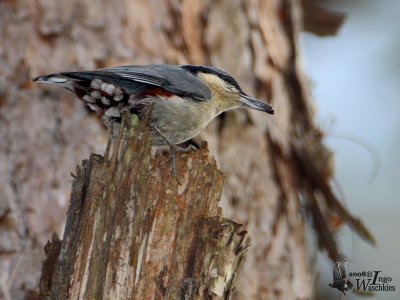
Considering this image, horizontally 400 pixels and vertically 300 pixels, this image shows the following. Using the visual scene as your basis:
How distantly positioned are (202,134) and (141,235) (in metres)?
1.48

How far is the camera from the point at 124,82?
9.07ft

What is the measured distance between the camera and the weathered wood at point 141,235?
216cm

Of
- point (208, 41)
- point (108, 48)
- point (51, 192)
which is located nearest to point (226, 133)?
point (208, 41)

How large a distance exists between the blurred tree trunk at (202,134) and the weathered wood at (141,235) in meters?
0.81

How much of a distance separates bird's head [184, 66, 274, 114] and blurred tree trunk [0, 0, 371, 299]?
349 millimetres

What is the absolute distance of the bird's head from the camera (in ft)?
10.6

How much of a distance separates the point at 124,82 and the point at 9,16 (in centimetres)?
85
